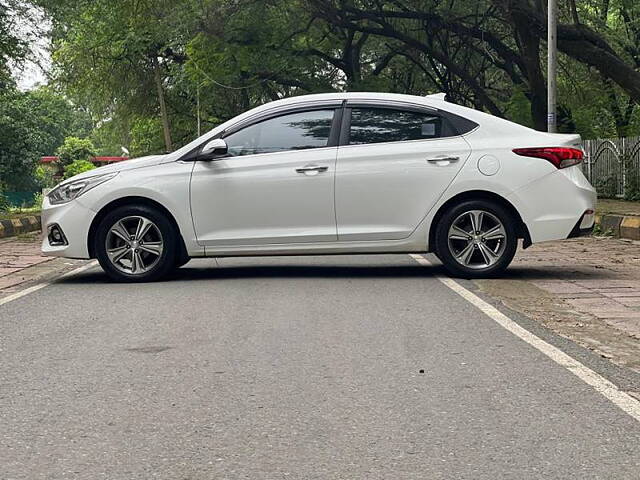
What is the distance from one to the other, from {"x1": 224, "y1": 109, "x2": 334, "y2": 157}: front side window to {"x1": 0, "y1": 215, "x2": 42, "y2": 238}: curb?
8566 mm

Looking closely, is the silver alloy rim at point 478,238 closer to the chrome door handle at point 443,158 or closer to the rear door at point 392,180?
the rear door at point 392,180

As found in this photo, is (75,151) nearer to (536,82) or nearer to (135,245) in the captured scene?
(536,82)

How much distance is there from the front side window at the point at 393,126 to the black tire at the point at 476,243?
777mm

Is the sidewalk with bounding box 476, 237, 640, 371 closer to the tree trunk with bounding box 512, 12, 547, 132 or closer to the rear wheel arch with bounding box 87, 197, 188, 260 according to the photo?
the rear wheel arch with bounding box 87, 197, 188, 260

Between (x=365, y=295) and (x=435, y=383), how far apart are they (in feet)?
11.3

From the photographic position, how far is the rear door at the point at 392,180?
9.85 metres

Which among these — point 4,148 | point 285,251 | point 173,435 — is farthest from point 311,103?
point 4,148

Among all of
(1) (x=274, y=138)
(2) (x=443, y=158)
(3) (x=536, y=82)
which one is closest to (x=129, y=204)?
(1) (x=274, y=138)

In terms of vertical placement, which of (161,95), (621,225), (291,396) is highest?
(161,95)

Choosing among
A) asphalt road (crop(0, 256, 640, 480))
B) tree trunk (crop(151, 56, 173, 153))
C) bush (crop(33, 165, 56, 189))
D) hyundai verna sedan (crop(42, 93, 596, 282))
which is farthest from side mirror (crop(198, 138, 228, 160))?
bush (crop(33, 165, 56, 189))

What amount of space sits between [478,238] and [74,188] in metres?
3.92

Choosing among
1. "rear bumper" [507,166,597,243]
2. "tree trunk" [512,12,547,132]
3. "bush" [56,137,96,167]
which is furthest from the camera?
"bush" [56,137,96,167]

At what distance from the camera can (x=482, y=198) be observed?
9906 millimetres

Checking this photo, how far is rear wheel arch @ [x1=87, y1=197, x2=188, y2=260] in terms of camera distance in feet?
32.9
